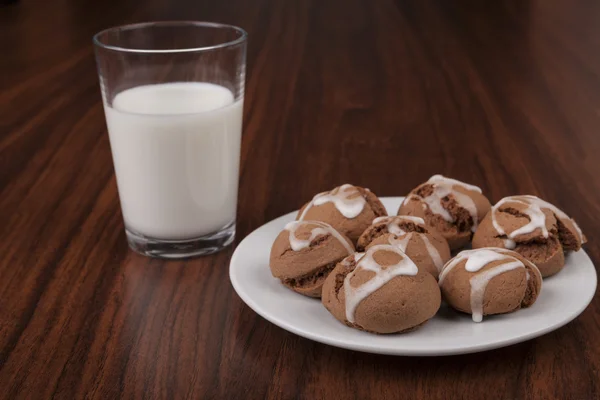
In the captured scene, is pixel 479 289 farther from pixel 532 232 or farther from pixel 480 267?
pixel 532 232

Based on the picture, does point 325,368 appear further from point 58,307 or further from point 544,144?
point 544,144

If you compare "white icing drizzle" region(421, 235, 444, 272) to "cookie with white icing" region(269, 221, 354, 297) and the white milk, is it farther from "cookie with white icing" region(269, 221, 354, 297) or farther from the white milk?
the white milk

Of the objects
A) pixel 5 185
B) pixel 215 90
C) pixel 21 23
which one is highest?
pixel 215 90

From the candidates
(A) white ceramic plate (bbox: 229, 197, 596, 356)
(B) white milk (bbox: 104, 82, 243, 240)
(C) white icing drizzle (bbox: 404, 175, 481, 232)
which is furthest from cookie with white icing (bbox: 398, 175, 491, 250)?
(B) white milk (bbox: 104, 82, 243, 240)

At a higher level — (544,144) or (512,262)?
(512,262)

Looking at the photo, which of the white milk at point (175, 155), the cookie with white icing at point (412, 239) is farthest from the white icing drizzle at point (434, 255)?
the white milk at point (175, 155)

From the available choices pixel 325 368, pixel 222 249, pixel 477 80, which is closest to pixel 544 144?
pixel 477 80
